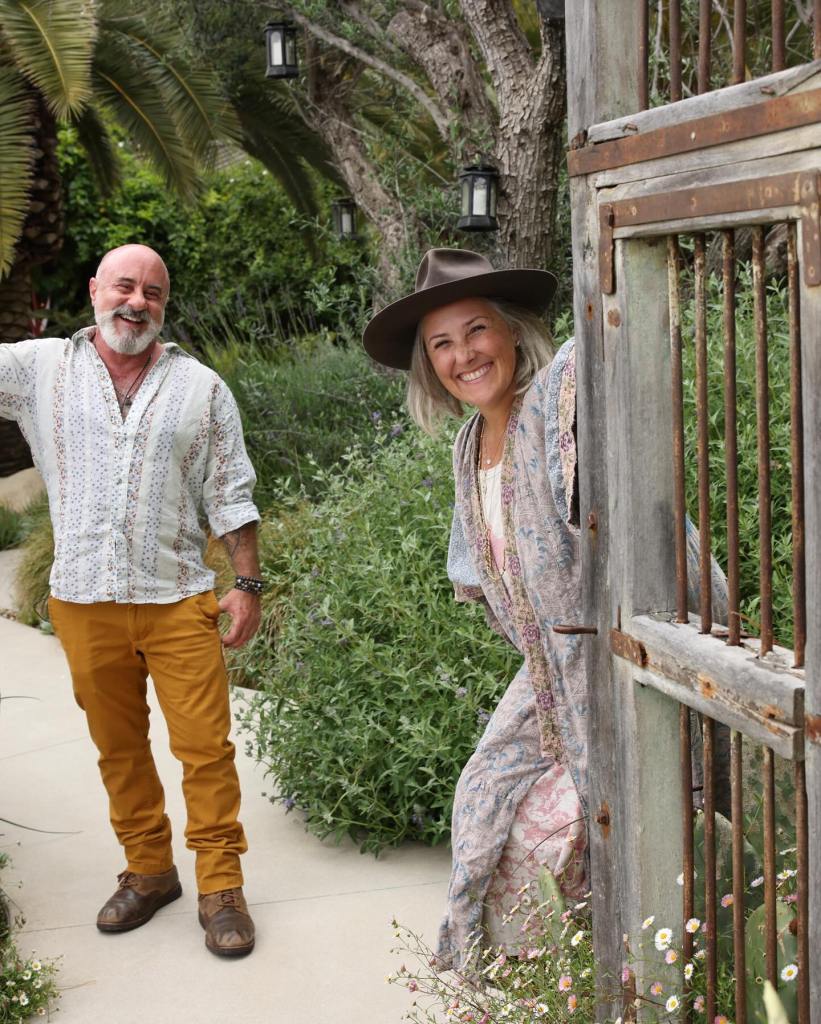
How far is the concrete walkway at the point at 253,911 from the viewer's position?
3.52 meters

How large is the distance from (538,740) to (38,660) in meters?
4.81

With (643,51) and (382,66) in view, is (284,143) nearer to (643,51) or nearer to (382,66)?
(382,66)

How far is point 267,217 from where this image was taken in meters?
16.6

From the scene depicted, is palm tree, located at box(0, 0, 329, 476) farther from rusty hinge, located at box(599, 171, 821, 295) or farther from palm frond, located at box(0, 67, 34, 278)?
rusty hinge, located at box(599, 171, 821, 295)

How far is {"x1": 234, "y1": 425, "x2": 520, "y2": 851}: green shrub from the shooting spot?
4.26 metres

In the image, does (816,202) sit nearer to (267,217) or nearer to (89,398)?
(89,398)

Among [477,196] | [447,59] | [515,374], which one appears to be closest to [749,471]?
[515,374]

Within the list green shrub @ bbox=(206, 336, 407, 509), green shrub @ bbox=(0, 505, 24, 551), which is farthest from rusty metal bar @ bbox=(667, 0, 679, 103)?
green shrub @ bbox=(0, 505, 24, 551)

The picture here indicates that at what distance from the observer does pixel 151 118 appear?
11.2m

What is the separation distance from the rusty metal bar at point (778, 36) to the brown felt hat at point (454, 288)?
1337 millimetres

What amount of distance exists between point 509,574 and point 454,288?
2.32ft

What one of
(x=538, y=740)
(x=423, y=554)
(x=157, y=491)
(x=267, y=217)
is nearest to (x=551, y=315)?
(x=423, y=554)

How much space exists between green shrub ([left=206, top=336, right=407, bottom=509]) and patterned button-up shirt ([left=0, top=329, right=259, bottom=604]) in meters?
4.02

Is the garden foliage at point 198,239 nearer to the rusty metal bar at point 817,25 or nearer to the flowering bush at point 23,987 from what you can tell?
the flowering bush at point 23,987
